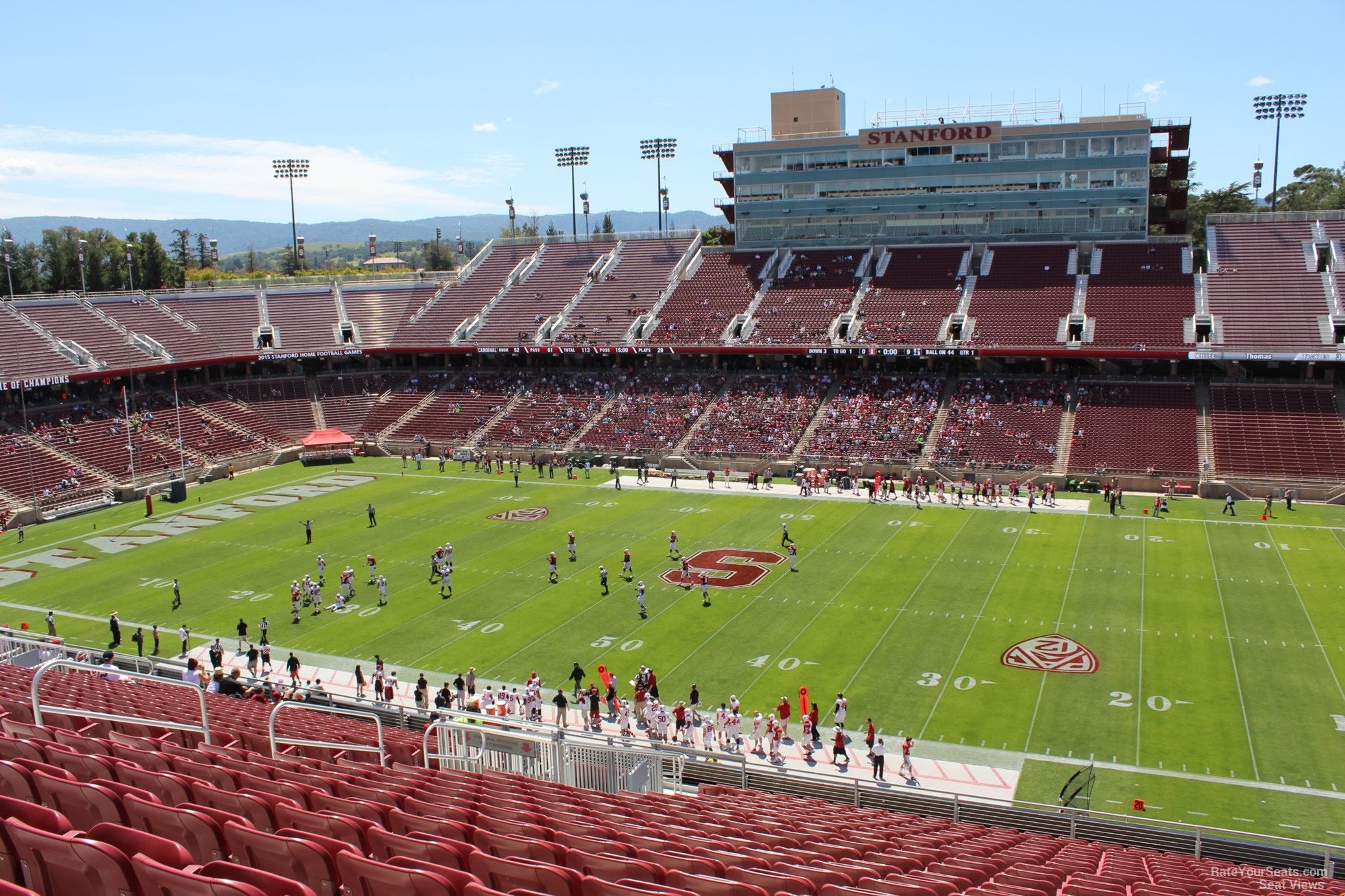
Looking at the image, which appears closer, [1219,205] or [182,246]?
[1219,205]

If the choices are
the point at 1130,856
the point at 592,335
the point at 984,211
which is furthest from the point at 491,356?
the point at 1130,856

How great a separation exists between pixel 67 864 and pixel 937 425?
1987 inches

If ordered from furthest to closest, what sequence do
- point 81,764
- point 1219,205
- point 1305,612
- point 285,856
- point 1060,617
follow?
1. point 1219,205
2. point 1060,617
3. point 1305,612
4. point 81,764
5. point 285,856

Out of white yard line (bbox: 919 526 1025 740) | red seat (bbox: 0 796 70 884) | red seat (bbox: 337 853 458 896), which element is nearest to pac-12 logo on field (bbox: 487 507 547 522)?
white yard line (bbox: 919 526 1025 740)

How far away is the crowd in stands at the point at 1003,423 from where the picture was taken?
48.8 metres

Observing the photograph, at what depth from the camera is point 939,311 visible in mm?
59281

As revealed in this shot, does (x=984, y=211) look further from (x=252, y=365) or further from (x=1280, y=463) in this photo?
(x=252, y=365)

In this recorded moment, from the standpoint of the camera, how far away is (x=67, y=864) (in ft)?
15.5

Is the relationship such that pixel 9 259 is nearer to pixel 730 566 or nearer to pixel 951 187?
pixel 730 566

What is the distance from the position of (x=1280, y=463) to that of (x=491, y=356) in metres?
47.4

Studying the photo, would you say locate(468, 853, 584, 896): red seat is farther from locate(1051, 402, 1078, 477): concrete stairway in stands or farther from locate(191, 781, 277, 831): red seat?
locate(1051, 402, 1078, 477): concrete stairway in stands

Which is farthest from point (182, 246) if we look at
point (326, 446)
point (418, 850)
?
point (418, 850)

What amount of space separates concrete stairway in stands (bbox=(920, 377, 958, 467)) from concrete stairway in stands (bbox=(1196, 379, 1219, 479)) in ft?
39.0

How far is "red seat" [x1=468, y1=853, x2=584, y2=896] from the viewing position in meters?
5.54
